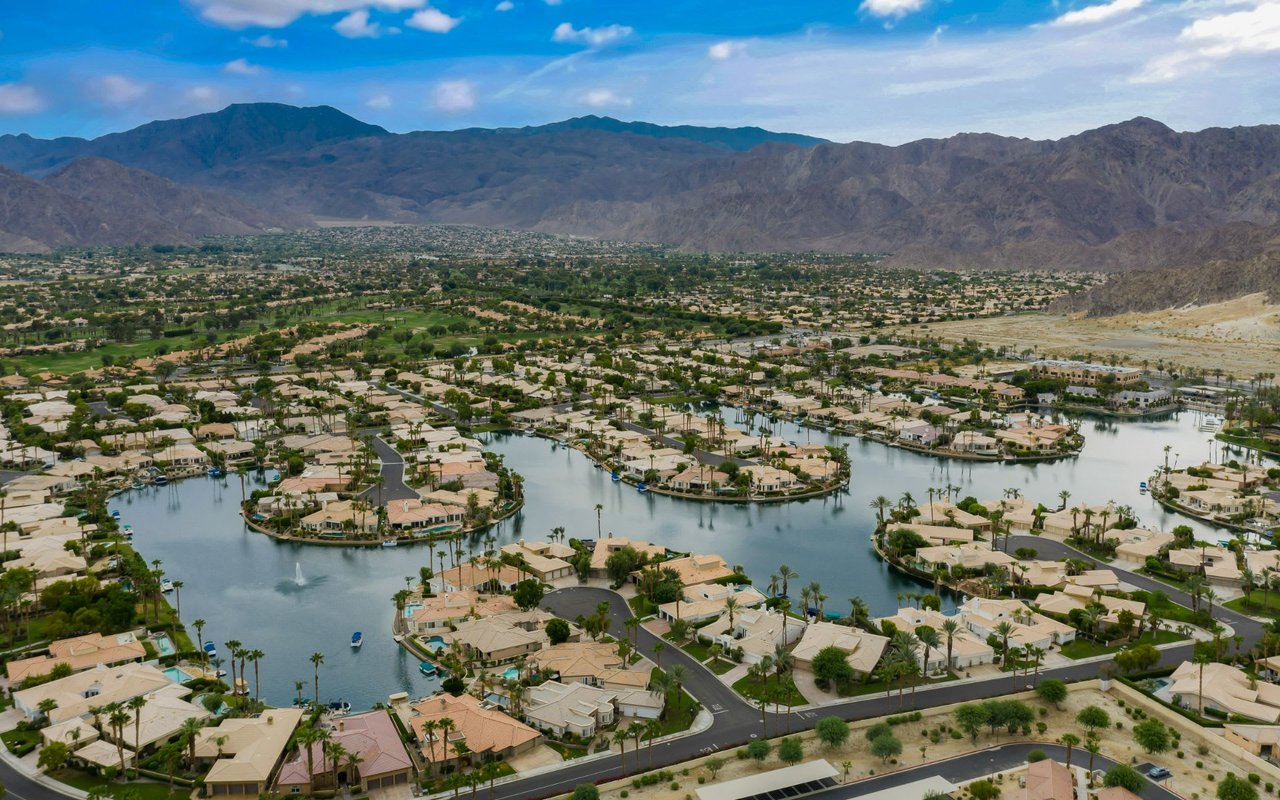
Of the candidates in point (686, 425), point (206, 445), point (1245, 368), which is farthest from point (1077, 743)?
point (1245, 368)

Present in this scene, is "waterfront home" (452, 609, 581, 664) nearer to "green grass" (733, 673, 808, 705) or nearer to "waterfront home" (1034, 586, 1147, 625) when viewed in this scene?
"green grass" (733, 673, 808, 705)

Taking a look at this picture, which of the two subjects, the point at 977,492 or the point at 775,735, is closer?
the point at 775,735

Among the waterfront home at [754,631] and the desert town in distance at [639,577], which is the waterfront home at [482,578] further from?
the waterfront home at [754,631]

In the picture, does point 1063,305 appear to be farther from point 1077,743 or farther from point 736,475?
point 1077,743

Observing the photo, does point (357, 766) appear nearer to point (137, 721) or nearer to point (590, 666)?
point (137, 721)

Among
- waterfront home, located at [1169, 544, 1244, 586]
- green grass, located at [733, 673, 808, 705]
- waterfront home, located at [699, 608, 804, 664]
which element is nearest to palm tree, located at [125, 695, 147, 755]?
green grass, located at [733, 673, 808, 705]

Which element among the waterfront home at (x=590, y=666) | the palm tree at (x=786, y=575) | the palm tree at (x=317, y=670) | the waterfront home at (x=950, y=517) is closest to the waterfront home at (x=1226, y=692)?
the palm tree at (x=786, y=575)
